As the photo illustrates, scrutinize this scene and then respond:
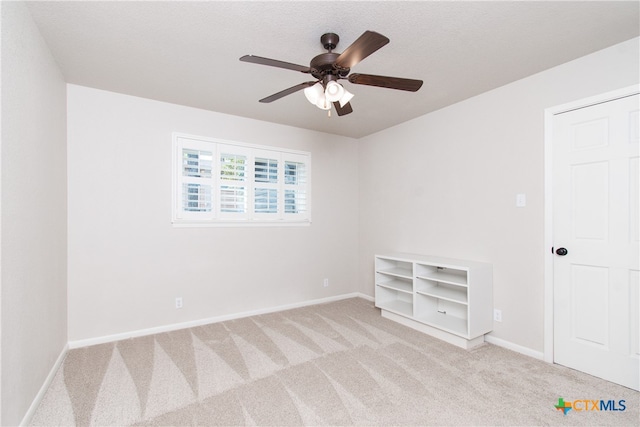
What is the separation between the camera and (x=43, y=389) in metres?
2.08

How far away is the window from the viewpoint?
11.2 feet

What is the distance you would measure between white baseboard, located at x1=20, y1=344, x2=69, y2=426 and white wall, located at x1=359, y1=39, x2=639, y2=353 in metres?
3.62

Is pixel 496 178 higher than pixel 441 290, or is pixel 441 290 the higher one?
pixel 496 178

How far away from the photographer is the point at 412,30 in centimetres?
203

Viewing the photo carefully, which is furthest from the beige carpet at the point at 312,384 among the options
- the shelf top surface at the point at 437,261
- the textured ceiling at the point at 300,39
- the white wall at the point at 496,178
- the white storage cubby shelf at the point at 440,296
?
the textured ceiling at the point at 300,39

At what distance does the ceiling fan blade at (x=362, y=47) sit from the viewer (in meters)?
1.48

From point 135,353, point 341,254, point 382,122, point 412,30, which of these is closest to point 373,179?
point 382,122

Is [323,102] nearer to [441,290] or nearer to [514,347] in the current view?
[441,290]

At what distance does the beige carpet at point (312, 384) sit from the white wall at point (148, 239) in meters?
0.42

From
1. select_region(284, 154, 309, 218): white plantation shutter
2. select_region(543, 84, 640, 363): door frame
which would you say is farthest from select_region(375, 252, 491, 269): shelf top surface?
select_region(284, 154, 309, 218): white plantation shutter

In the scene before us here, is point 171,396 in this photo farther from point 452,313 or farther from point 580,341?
point 580,341

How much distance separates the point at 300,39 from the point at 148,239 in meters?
2.51

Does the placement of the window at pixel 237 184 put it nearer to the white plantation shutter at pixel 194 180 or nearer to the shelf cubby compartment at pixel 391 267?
the white plantation shutter at pixel 194 180

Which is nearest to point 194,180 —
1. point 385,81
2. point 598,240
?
point 385,81
